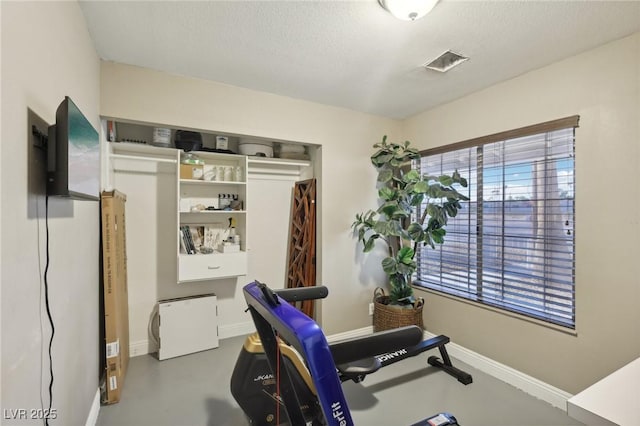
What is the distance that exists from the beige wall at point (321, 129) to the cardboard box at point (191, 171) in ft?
1.42

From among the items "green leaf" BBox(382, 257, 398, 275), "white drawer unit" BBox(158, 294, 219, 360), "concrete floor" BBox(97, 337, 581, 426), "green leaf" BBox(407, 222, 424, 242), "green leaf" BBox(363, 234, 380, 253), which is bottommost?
"concrete floor" BBox(97, 337, 581, 426)

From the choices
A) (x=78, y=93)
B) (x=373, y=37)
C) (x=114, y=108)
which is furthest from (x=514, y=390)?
(x=114, y=108)

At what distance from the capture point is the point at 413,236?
9.43ft

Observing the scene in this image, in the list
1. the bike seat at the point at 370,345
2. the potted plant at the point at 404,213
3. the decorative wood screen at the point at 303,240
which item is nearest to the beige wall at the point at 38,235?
the bike seat at the point at 370,345

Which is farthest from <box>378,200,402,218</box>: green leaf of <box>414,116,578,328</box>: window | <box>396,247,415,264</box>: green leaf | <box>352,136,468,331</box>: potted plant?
<box>414,116,578,328</box>: window

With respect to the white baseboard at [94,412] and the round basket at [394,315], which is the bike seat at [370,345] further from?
the round basket at [394,315]

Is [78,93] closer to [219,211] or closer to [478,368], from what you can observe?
[219,211]

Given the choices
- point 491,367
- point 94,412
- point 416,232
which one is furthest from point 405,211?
point 94,412

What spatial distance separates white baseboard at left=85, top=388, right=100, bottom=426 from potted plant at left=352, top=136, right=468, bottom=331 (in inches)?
95.1

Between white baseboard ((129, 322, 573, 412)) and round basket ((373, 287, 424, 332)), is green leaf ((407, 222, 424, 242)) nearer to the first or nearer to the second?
round basket ((373, 287, 424, 332))

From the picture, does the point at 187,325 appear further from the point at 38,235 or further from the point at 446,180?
the point at 446,180

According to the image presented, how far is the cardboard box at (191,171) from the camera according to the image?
2.76 m

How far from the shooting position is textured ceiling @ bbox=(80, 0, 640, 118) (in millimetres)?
1646

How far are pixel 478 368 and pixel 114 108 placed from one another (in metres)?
3.78
